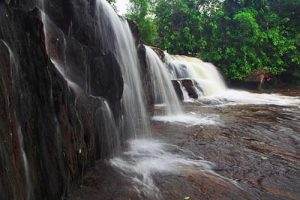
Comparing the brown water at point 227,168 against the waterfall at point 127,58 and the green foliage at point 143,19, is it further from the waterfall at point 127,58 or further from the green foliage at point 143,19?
the green foliage at point 143,19

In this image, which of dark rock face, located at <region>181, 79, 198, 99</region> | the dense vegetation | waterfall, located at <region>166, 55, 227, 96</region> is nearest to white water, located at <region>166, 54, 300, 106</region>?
waterfall, located at <region>166, 55, 227, 96</region>

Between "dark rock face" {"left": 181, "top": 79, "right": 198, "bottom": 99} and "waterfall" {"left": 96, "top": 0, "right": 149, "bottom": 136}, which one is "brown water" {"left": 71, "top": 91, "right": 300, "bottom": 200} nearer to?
"waterfall" {"left": 96, "top": 0, "right": 149, "bottom": 136}

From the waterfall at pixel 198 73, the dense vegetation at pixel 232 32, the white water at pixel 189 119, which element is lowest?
the white water at pixel 189 119

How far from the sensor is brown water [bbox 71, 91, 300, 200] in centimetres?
473

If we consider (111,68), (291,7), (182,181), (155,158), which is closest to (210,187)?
(182,181)

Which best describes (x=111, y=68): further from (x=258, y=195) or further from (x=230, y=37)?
(x=230, y=37)

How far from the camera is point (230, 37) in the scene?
22.4 m

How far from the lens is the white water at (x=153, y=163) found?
16.5ft

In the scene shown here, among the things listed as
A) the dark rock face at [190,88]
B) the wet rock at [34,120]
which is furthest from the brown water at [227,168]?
the dark rock face at [190,88]

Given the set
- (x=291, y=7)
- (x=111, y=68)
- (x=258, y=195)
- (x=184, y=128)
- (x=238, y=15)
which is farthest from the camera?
(x=291, y=7)

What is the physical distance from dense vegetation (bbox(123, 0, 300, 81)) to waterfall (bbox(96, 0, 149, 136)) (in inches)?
484

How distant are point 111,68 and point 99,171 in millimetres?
2548

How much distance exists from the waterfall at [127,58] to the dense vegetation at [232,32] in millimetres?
12293

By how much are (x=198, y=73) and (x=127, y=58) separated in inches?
405
